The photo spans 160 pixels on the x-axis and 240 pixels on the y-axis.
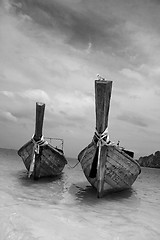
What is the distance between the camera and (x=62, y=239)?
446 centimetres

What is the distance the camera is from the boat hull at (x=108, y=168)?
817 cm

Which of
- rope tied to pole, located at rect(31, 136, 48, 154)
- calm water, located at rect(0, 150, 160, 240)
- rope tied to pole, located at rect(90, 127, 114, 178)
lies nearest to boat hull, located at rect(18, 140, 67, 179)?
rope tied to pole, located at rect(31, 136, 48, 154)

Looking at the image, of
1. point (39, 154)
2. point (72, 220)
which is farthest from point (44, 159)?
point (72, 220)

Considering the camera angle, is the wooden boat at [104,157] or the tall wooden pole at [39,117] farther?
the tall wooden pole at [39,117]

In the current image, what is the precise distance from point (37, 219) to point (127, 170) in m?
4.72

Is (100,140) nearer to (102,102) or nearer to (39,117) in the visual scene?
(102,102)

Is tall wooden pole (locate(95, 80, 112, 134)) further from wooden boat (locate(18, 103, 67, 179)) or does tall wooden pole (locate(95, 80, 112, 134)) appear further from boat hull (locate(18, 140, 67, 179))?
boat hull (locate(18, 140, 67, 179))

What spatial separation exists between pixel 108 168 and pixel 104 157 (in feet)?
1.50

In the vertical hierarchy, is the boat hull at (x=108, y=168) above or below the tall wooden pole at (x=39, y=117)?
below

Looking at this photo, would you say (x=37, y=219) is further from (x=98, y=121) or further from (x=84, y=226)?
(x=98, y=121)

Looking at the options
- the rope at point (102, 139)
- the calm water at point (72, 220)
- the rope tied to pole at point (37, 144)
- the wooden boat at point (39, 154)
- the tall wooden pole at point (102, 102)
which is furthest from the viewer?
the rope tied to pole at point (37, 144)

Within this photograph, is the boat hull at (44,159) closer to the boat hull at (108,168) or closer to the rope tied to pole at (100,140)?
the boat hull at (108,168)

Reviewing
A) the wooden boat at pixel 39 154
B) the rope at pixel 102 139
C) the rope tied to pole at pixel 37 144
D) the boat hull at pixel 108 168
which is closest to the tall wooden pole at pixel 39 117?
the wooden boat at pixel 39 154

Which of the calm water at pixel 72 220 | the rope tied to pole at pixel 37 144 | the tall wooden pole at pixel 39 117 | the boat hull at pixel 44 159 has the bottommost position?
the calm water at pixel 72 220
